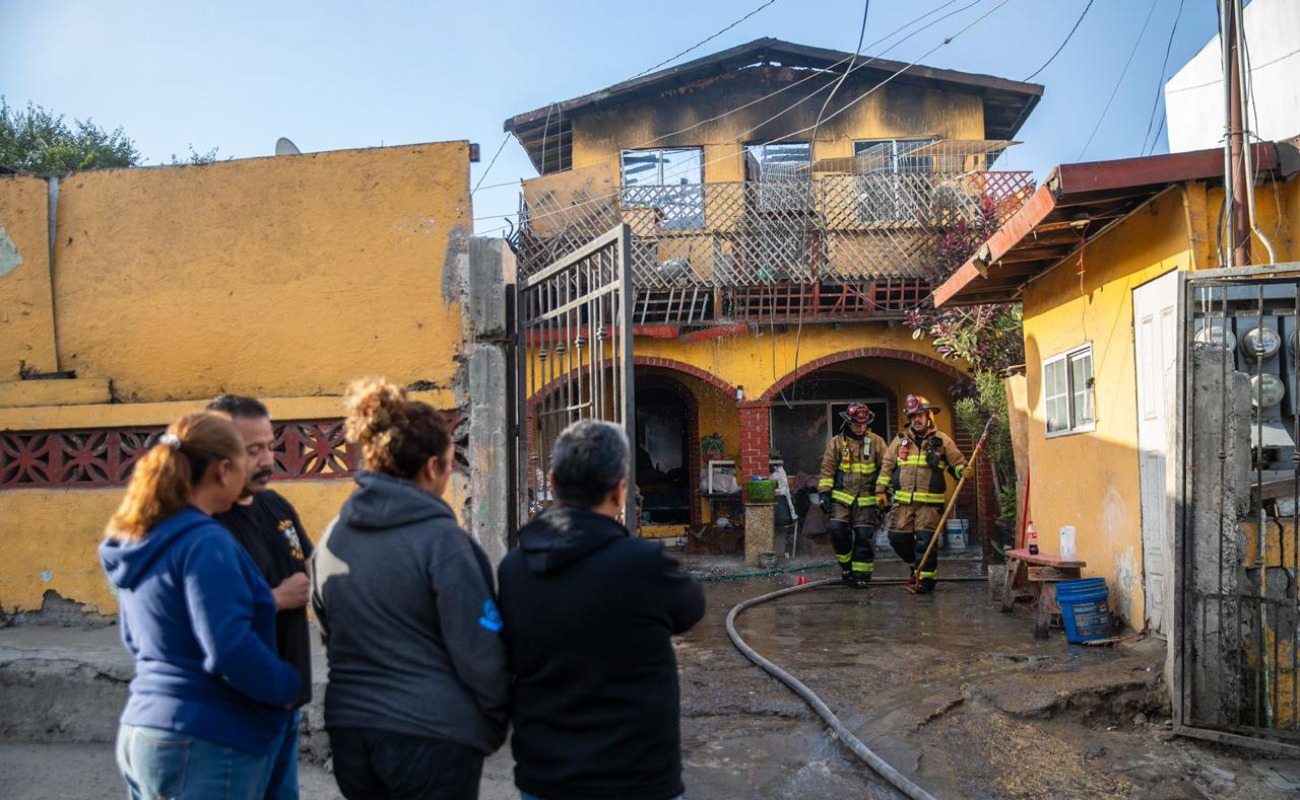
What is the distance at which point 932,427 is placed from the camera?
9977 millimetres

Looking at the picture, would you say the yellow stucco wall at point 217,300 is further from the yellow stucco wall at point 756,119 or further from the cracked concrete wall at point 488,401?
the yellow stucco wall at point 756,119

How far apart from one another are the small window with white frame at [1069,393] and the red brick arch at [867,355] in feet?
17.0

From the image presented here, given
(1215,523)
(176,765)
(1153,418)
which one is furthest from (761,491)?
(176,765)

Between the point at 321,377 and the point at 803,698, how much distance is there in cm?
320

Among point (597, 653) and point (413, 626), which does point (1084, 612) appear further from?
point (413, 626)

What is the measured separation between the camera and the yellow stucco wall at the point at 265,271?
4.91 meters

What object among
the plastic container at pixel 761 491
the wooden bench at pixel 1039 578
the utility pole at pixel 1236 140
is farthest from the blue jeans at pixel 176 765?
the plastic container at pixel 761 491

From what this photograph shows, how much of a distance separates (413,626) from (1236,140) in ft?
18.3

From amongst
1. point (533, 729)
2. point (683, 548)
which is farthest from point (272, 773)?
point (683, 548)

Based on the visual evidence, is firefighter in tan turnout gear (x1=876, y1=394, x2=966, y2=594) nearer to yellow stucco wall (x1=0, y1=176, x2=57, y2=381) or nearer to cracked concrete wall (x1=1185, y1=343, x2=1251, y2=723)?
cracked concrete wall (x1=1185, y1=343, x2=1251, y2=723)

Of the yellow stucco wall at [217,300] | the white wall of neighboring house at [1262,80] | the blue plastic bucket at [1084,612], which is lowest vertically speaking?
the blue plastic bucket at [1084,612]

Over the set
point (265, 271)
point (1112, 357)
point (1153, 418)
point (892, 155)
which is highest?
point (892, 155)

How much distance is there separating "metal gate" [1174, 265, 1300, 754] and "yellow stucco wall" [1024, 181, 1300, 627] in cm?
157

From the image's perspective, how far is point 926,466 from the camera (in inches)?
389
